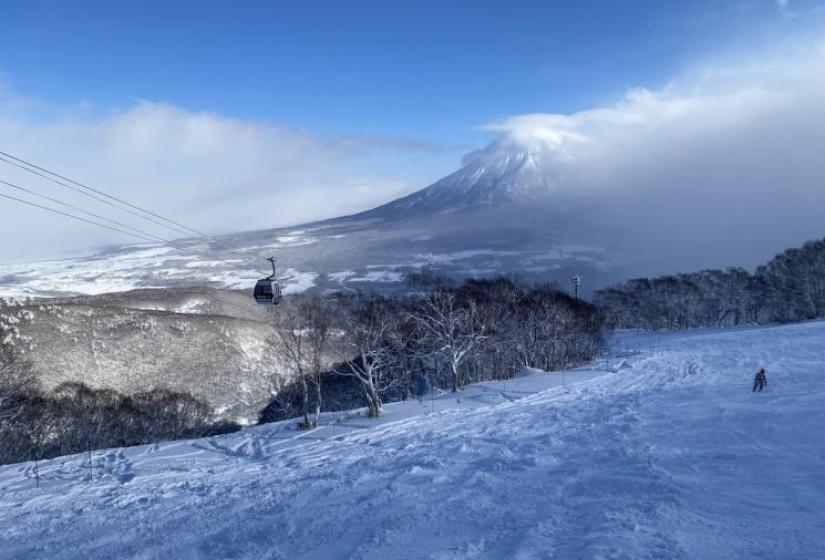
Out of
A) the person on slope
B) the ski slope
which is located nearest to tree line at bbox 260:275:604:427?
the ski slope

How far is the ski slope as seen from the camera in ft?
20.6

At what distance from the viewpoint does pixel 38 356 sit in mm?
41094

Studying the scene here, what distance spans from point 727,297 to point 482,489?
208 ft

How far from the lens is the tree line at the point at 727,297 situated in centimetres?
5200

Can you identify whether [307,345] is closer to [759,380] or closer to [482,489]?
[759,380]

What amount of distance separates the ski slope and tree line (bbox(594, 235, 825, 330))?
45030 mm

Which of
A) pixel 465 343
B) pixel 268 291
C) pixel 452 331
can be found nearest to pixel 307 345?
pixel 465 343

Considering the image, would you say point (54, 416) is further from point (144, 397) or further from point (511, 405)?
point (511, 405)

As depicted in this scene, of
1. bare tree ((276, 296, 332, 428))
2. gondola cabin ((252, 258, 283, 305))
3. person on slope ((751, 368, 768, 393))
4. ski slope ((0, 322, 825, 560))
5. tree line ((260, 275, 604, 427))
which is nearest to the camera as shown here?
ski slope ((0, 322, 825, 560))

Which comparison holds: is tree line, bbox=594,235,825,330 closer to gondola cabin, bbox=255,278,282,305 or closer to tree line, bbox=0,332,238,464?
tree line, bbox=0,332,238,464

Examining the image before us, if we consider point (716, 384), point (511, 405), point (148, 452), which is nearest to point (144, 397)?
point (148, 452)

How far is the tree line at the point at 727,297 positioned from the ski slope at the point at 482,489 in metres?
45.0

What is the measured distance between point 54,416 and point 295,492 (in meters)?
30.1

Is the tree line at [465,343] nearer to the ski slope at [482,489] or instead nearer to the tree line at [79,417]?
the tree line at [79,417]
